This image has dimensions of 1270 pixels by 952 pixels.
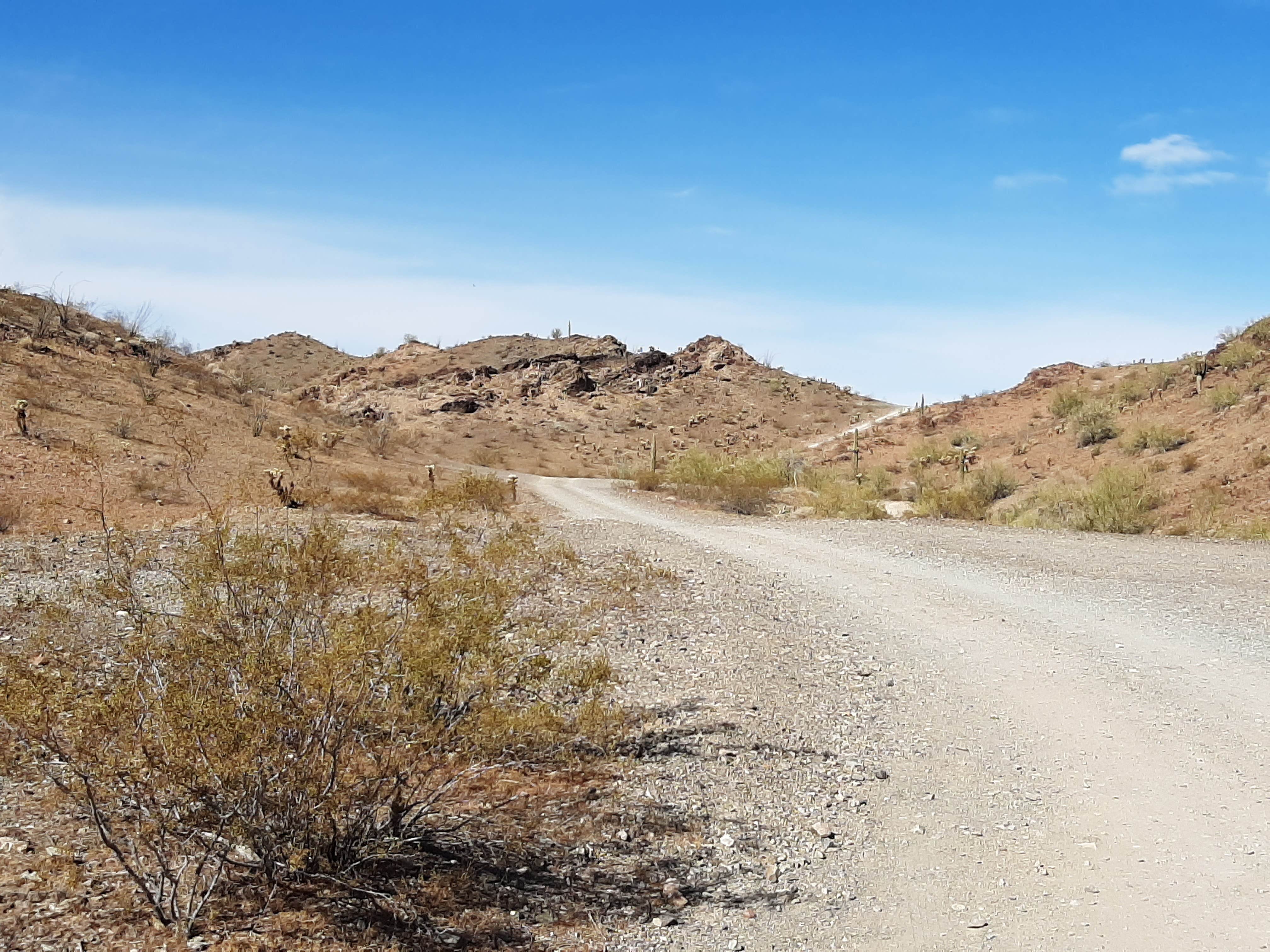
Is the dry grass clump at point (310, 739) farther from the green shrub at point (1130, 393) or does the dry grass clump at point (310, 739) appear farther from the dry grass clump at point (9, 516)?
the green shrub at point (1130, 393)

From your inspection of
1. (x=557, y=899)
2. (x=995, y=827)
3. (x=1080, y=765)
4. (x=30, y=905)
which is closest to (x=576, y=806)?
(x=557, y=899)

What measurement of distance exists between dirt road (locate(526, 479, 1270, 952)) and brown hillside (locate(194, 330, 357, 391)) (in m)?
71.5

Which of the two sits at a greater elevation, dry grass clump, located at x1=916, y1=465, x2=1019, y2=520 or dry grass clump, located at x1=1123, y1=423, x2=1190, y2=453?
dry grass clump, located at x1=1123, y1=423, x2=1190, y2=453

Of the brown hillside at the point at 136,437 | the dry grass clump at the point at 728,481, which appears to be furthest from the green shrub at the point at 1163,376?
the brown hillside at the point at 136,437

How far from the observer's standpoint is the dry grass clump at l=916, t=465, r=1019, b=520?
24.8 m

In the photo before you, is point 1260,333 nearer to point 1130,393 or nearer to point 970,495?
point 1130,393

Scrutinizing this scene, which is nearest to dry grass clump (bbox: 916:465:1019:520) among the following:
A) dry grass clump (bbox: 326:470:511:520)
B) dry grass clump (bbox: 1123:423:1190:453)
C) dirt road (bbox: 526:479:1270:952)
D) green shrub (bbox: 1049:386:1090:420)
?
dry grass clump (bbox: 1123:423:1190:453)

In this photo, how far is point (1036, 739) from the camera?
7.33 m

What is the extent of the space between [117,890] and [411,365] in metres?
77.1

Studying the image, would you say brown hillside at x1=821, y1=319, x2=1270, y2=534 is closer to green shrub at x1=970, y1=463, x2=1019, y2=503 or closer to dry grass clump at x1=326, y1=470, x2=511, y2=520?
green shrub at x1=970, y1=463, x2=1019, y2=503

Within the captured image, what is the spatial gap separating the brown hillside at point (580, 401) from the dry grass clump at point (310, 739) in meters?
41.2

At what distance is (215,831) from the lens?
4434mm

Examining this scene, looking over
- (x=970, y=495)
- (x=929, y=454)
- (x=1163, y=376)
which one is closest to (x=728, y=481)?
(x=970, y=495)

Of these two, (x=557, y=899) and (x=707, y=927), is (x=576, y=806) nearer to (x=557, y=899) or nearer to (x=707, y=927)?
(x=557, y=899)
